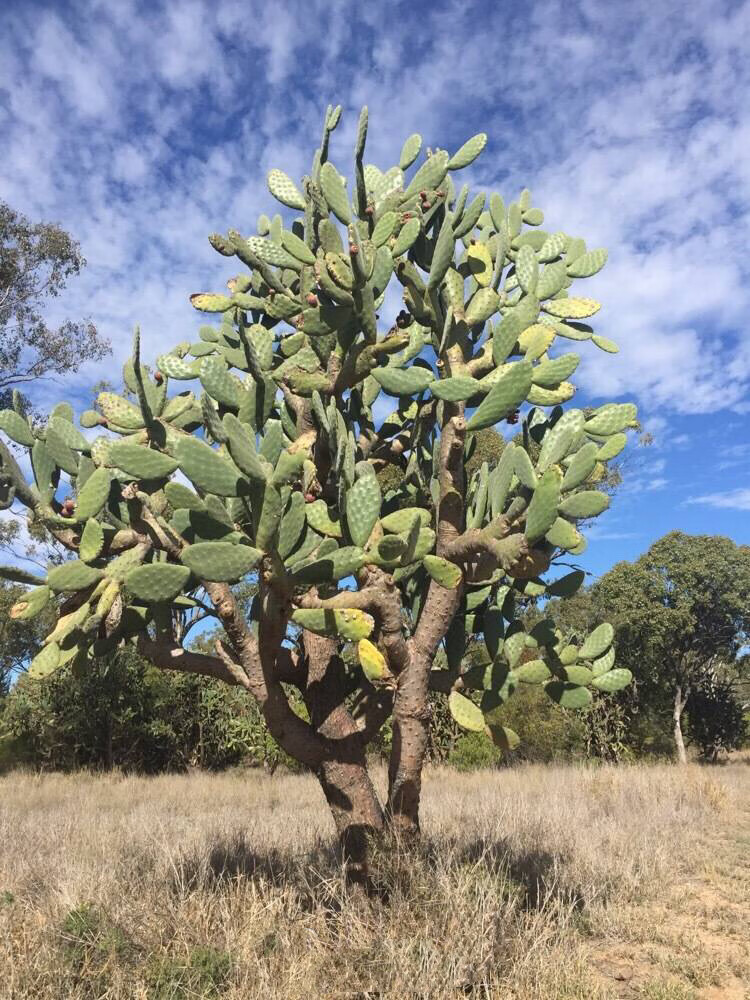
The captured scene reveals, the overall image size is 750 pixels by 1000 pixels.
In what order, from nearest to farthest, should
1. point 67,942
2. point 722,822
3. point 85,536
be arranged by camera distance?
point 85,536
point 67,942
point 722,822

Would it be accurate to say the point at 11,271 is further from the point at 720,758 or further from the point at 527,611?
the point at 720,758

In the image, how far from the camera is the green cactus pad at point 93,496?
9.68 ft

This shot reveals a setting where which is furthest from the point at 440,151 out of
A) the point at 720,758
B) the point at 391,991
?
the point at 720,758

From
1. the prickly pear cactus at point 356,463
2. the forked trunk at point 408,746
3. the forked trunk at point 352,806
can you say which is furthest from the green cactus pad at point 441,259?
the forked trunk at point 352,806

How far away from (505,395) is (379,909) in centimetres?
239

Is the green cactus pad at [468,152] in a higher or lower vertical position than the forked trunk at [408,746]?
higher

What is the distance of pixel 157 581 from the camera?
2.61 meters

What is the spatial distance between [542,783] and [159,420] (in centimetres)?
769

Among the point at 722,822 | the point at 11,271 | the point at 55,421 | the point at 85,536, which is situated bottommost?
the point at 722,822

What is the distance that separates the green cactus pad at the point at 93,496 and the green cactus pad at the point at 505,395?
163 cm

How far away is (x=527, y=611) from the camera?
A: 56.4 feet

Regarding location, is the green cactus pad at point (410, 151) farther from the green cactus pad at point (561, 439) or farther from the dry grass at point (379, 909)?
the dry grass at point (379, 909)

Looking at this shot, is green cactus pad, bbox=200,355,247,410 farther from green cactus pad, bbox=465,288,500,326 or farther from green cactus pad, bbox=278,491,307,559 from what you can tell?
green cactus pad, bbox=465,288,500,326

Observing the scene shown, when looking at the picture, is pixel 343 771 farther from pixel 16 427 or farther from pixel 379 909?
pixel 16 427
